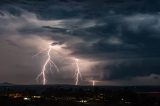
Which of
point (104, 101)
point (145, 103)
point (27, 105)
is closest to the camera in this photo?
point (27, 105)

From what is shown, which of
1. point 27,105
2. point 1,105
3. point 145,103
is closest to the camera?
point 1,105

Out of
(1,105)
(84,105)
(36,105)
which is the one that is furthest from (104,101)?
(1,105)

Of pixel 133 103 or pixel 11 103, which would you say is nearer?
pixel 11 103

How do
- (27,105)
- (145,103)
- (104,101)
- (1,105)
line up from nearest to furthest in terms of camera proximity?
1. (1,105)
2. (27,105)
3. (145,103)
4. (104,101)

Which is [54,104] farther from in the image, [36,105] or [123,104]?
[123,104]

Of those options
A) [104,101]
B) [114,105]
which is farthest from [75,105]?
[104,101]

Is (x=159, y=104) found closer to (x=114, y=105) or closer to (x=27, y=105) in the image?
(x=114, y=105)

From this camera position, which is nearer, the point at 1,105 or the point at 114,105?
the point at 1,105

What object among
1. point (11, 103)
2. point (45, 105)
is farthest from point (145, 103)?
point (11, 103)
